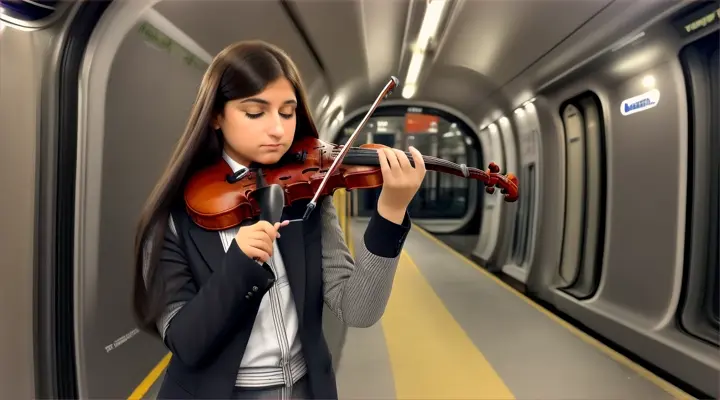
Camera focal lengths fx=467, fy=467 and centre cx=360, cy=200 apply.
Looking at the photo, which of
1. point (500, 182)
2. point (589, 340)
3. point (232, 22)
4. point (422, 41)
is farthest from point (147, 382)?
point (589, 340)

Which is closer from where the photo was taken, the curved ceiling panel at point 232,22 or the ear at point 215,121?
the ear at point 215,121

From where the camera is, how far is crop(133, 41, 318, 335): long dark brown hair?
1.13m

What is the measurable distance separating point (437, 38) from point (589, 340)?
164cm

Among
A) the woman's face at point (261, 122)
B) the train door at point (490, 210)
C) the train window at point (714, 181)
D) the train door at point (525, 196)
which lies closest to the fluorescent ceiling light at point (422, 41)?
the train door at point (490, 210)

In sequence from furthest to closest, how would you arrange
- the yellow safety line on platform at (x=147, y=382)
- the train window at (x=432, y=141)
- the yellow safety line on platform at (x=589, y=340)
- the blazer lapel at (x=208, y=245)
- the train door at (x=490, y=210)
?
the yellow safety line on platform at (x=589, y=340) → the train door at (x=490, y=210) → the yellow safety line on platform at (x=147, y=382) → the train window at (x=432, y=141) → the blazer lapel at (x=208, y=245)

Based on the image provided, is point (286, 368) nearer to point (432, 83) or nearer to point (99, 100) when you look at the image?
point (99, 100)

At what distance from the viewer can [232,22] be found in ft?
5.57

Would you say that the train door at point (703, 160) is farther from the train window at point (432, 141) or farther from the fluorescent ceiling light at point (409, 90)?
the fluorescent ceiling light at point (409, 90)

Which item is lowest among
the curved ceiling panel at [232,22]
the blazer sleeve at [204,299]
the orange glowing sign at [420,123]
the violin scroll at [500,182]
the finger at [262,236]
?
the blazer sleeve at [204,299]

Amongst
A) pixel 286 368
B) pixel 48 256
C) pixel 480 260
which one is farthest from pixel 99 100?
pixel 480 260

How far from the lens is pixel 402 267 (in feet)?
6.14

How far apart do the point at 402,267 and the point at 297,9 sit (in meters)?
1.11

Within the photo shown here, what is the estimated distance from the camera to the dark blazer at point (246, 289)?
40.2 inches

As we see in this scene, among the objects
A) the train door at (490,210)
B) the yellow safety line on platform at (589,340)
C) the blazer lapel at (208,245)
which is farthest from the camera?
the yellow safety line on platform at (589,340)
